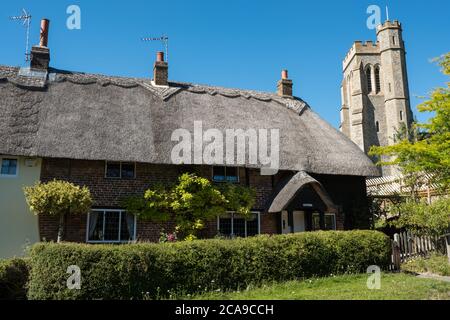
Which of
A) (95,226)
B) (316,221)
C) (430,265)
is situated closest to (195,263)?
(95,226)

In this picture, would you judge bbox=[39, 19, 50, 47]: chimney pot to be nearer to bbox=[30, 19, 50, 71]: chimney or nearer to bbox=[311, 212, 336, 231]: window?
bbox=[30, 19, 50, 71]: chimney

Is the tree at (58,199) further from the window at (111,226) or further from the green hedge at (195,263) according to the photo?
the green hedge at (195,263)

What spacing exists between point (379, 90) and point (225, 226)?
4786 cm

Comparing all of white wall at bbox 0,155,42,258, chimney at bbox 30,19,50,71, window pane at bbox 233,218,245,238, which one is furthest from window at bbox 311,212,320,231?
chimney at bbox 30,19,50,71

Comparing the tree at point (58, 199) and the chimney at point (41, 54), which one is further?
the chimney at point (41, 54)

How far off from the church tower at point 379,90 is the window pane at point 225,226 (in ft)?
132

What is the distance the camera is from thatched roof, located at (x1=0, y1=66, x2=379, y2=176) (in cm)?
1525

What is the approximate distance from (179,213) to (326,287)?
6925 millimetres

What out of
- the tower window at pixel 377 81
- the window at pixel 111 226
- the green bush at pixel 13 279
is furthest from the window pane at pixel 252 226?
the tower window at pixel 377 81

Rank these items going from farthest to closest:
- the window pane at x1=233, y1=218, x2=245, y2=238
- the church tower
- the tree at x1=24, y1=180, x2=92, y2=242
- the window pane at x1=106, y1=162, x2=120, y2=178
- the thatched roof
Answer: the church tower
the window pane at x1=233, y1=218, x2=245, y2=238
the window pane at x1=106, y1=162, x2=120, y2=178
the thatched roof
the tree at x1=24, y1=180, x2=92, y2=242

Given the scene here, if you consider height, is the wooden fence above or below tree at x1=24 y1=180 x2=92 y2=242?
below

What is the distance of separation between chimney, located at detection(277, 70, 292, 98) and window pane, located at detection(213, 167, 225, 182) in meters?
8.13

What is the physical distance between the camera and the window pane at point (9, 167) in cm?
1469

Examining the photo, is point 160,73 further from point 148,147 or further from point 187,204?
point 187,204
